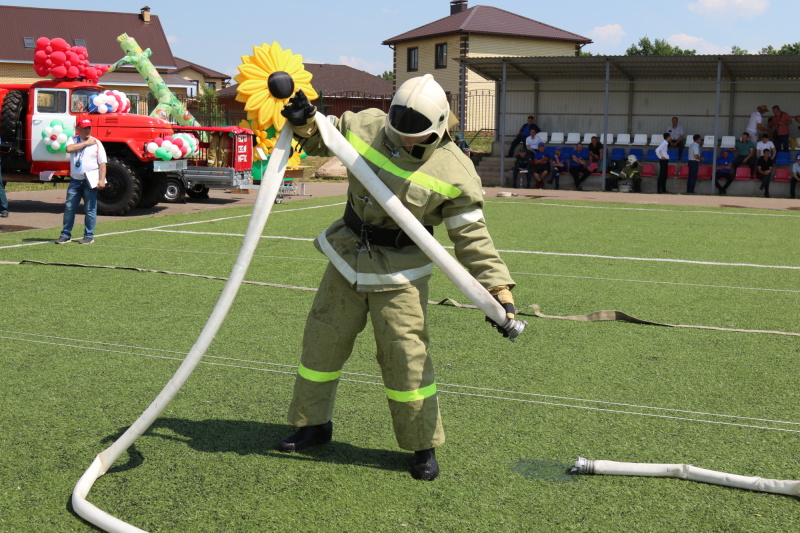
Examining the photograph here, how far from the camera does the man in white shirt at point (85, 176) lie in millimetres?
11320

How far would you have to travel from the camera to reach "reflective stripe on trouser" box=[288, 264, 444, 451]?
4.06 m

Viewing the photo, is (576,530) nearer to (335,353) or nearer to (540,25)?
(335,353)

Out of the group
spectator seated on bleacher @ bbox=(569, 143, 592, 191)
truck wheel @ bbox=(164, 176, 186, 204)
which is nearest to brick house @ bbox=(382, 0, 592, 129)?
spectator seated on bleacher @ bbox=(569, 143, 592, 191)

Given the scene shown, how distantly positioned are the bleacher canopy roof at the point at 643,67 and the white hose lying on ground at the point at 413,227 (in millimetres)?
21766

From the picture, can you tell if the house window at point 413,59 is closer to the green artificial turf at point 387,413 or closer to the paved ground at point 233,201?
the paved ground at point 233,201

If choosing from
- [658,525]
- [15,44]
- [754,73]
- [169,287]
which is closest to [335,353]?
[658,525]

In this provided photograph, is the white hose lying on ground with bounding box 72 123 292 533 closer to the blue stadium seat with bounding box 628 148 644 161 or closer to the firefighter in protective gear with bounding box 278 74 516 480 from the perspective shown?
the firefighter in protective gear with bounding box 278 74 516 480

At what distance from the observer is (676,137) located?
25.2 meters

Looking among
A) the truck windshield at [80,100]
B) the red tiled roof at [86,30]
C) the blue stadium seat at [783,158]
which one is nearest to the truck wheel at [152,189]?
the truck windshield at [80,100]

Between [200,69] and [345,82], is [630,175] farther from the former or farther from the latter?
[200,69]

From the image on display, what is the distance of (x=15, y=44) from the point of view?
5644 centimetres

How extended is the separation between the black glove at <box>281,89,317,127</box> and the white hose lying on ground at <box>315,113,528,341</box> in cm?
6

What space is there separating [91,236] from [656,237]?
8350mm

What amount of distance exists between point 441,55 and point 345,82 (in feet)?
44.2
